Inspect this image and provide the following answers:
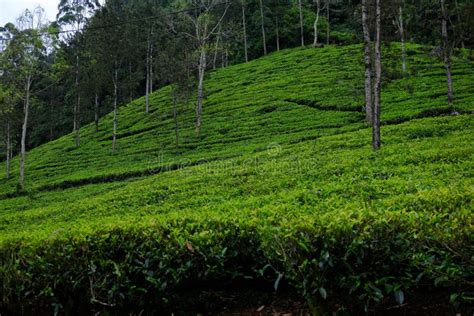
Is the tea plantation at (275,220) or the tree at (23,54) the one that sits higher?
the tree at (23,54)

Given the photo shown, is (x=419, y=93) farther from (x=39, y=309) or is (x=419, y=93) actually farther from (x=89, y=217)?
(x=39, y=309)

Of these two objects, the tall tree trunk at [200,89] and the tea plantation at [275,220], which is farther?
the tall tree trunk at [200,89]

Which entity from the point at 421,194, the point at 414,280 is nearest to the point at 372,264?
the point at 414,280

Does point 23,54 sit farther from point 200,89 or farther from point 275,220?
point 275,220

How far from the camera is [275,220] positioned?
192 inches

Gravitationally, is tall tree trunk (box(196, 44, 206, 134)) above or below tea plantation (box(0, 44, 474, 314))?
Answer: above

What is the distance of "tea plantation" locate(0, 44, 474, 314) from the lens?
3756 millimetres

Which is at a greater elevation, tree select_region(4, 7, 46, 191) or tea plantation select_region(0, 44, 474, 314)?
tree select_region(4, 7, 46, 191)

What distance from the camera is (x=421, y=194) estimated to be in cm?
594

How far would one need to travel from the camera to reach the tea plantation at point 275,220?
376 centimetres

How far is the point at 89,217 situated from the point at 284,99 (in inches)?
1036

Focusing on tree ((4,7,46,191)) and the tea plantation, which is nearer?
the tea plantation

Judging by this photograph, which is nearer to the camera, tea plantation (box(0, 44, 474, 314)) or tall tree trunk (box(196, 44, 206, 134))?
tea plantation (box(0, 44, 474, 314))

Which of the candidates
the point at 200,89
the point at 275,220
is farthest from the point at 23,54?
the point at 275,220
